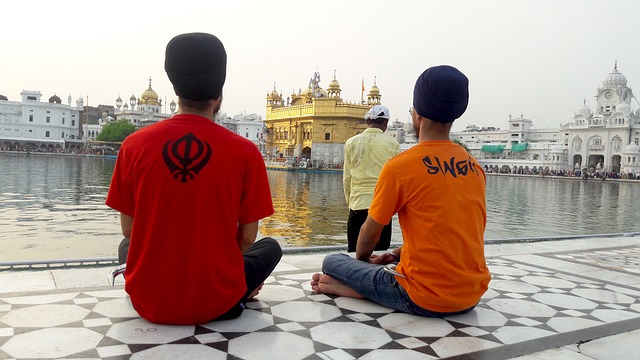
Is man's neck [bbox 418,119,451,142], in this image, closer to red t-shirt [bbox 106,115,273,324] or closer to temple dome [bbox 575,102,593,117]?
red t-shirt [bbox 106,115,273,324]

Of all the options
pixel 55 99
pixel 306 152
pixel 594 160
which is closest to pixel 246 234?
pixel 306 152

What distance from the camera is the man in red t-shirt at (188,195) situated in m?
1.97

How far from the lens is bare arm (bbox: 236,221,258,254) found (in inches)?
83.9

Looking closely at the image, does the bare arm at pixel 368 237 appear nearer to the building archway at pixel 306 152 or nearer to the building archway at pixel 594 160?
the building archway at pixel 306 152

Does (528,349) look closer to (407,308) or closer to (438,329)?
(438,329)

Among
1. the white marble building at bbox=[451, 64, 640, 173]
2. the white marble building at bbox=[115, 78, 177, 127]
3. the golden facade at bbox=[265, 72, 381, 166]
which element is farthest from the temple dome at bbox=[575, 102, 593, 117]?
the white marble building at bbox=[115, 78, 177, 127]

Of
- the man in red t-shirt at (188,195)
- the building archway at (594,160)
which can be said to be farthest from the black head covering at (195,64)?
the building archway at (594,160)

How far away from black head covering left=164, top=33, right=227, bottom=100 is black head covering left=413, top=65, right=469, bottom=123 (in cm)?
92

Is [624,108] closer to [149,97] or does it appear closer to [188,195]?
[149,97]

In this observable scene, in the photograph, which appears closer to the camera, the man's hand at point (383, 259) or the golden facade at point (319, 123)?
the man's hand at point (383, 259)

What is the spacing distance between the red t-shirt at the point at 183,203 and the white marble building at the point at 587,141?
5746 centimetres

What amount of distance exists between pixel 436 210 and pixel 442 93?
0.52 metres

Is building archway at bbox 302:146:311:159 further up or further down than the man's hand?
further up

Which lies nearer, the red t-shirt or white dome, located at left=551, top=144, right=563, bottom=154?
the red t-shirt
